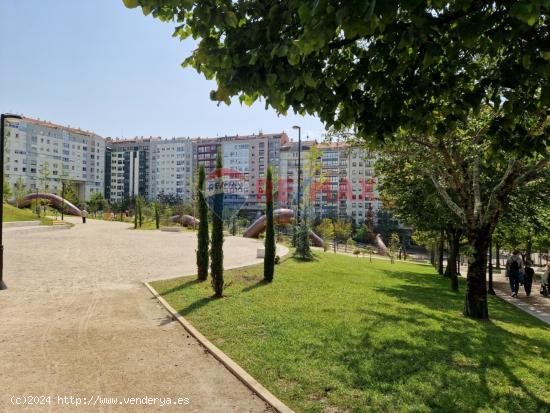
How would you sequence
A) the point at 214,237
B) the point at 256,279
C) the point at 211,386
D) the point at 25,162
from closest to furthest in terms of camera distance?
the point at 211,386, the point at 214,237, the point at 256,279, the point at 25,162

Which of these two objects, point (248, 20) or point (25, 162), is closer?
point (248, 20)

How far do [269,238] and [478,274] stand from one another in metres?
6.62

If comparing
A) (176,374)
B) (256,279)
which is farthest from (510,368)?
(256,279)

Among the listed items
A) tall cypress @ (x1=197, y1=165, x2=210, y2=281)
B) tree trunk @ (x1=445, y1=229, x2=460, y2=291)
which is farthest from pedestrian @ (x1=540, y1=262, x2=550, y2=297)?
tall cypress @ (x1=197, y1=165, x2=210, y2=281)

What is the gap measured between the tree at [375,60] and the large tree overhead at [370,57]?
11mm

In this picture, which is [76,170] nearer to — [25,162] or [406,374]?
[25,162]

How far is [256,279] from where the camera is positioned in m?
13.3

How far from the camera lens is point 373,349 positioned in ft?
20.3

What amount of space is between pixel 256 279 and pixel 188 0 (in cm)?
1076

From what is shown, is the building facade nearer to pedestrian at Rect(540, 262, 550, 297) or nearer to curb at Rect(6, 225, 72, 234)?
curb at Rect(6, 225, 72, 234)

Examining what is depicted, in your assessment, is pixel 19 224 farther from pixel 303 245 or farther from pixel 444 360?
pixel 444 360

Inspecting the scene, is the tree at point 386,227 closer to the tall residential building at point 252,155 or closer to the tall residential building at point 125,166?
the tall residential building at point 252,155

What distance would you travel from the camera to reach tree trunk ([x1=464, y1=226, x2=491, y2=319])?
9.27m

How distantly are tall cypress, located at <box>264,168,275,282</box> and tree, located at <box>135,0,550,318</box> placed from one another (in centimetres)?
856
